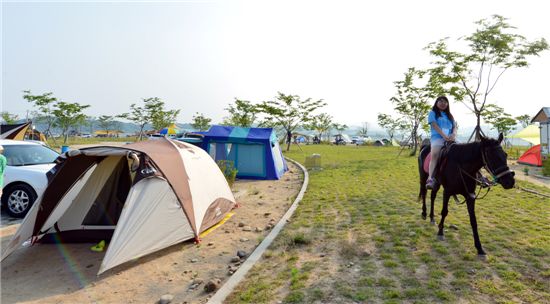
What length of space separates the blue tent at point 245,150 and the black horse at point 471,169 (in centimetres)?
856

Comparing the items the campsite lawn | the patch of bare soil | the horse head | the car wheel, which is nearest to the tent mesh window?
the patch of bare soil

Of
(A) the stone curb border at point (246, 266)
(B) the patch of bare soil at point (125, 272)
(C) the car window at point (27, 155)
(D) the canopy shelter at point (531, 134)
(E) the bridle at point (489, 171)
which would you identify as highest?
(D) the canopy shelter at point (531, 134)

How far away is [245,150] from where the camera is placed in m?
13.9

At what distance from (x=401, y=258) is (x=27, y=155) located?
898cm

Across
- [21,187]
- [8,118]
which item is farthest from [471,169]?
[8,118]

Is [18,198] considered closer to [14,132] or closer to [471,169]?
[471,169]

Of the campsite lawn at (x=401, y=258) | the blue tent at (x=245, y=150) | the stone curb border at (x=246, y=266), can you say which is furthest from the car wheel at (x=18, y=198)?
the blue tent at (x=245, y=150)

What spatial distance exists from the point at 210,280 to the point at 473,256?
3628 mm

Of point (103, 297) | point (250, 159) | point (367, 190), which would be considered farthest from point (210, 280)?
point (250, 159)

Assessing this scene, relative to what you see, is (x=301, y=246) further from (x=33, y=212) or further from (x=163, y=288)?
(x=33, y=212)

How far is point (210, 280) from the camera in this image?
173 inches

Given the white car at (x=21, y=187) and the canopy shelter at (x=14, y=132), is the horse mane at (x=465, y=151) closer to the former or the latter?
the white car at (x=21, y=187)

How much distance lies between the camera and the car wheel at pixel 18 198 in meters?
7.55

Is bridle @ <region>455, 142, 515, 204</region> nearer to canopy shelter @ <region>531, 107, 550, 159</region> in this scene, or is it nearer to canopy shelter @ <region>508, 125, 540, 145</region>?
canopy shelter @ <region>531, 107, 550, 159</region>
